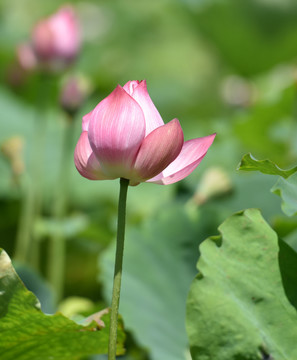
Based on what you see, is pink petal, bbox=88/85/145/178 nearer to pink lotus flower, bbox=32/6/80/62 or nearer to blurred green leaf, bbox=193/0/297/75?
pink lotus flower, bbox=32/6/80/62

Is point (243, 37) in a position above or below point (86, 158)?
above

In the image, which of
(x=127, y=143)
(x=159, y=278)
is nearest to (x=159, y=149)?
(x=127, y=143)

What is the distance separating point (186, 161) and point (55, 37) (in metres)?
0.79

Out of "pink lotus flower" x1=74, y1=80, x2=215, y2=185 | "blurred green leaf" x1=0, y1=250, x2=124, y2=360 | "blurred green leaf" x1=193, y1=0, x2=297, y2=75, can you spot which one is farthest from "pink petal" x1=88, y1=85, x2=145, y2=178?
"blurred green leaf" x1=193, y1=0, x2=297, y2=75

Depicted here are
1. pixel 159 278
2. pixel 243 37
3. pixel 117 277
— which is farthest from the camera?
pixel 243 37

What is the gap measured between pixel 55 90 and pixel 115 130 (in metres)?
1.73

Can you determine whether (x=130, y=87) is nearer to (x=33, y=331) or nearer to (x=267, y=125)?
(x=33, y=331)

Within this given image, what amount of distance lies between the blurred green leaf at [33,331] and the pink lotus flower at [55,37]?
750 mm

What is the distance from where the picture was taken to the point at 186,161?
0.45m

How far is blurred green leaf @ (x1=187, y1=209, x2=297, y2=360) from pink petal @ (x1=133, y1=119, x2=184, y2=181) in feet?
0.31

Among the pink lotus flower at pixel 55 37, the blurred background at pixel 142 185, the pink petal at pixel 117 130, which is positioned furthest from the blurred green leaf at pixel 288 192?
the pink lotus flower at pixel 55 37

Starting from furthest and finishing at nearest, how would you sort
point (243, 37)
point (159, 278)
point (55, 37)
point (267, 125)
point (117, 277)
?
point (243, 37), point (267, 125), point (55, 37), point (159, 278), point (117, 277)

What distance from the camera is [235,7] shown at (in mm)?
2932

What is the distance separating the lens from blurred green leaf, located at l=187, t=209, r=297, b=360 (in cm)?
49
